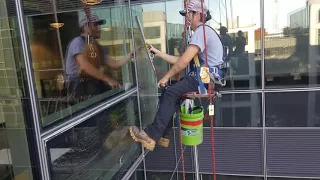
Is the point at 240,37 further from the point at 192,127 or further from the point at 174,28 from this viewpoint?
the point at 192,127

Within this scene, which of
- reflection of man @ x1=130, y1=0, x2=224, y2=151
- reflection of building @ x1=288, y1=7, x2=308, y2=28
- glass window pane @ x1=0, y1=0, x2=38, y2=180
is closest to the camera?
glass window pane @ x1=0, y1=0, x2=38, y2=180

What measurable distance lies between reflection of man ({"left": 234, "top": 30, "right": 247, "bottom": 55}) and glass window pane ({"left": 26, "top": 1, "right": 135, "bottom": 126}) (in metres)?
1.80

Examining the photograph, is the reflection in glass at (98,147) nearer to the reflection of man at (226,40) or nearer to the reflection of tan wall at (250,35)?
the reflection of man at (226,40)

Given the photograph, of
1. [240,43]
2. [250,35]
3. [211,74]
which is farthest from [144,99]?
[250,35]

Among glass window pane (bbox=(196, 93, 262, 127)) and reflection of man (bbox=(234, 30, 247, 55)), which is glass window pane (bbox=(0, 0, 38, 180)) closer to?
glass window pane (bbox=(196, 93, 262, 127))

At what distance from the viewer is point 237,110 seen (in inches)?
178

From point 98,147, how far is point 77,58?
703 mm

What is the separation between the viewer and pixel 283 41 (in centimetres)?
431

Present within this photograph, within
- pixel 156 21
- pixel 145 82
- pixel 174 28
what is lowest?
pixel 145 82

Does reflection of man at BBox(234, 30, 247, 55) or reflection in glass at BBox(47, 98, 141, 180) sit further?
reflection of man at BBox(234, 30, 247, 55)

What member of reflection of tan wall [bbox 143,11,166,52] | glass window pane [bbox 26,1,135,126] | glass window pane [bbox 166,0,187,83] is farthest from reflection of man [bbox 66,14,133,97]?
glass window pane [bbox 166,0,187,83]

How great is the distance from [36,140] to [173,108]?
1387 mm

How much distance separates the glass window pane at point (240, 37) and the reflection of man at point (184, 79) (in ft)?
5.12

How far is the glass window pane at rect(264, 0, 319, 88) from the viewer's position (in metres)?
4.25
